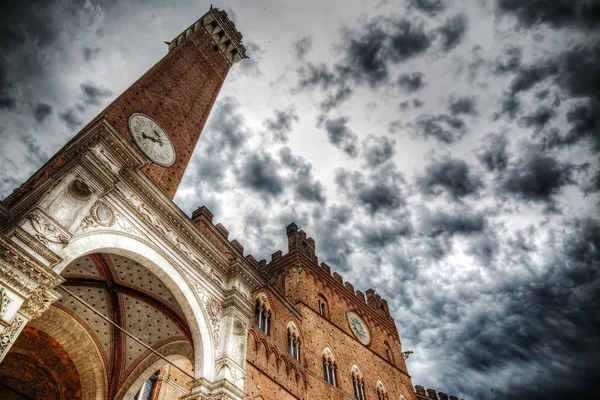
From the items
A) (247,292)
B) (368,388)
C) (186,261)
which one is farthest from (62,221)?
(368,388)

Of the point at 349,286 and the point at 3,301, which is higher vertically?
the point at 349,286

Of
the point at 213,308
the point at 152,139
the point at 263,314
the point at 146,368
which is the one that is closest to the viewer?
the point at 213,308

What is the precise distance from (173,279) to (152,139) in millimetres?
5406

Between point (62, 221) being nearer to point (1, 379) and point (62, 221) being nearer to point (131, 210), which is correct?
point (131, 210)

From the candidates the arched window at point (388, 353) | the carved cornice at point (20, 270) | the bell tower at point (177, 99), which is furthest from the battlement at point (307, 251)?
the carved cornice at point (20, 270)

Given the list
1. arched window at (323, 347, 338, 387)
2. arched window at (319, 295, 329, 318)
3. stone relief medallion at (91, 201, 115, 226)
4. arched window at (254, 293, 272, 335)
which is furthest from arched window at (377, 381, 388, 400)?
stone relief medallion at (91, 201, 115, 226)

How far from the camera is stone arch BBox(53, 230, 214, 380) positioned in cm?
836

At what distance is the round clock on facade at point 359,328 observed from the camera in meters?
19.3

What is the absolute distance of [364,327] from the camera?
67.5 feet

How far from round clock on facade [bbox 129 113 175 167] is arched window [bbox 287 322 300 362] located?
769 cm

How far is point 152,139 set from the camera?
1280 centimetres

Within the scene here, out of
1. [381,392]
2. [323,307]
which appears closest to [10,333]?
[323,307]

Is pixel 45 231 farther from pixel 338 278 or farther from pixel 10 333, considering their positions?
pixel 338 278

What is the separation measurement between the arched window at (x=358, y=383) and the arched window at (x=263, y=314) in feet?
18.7
